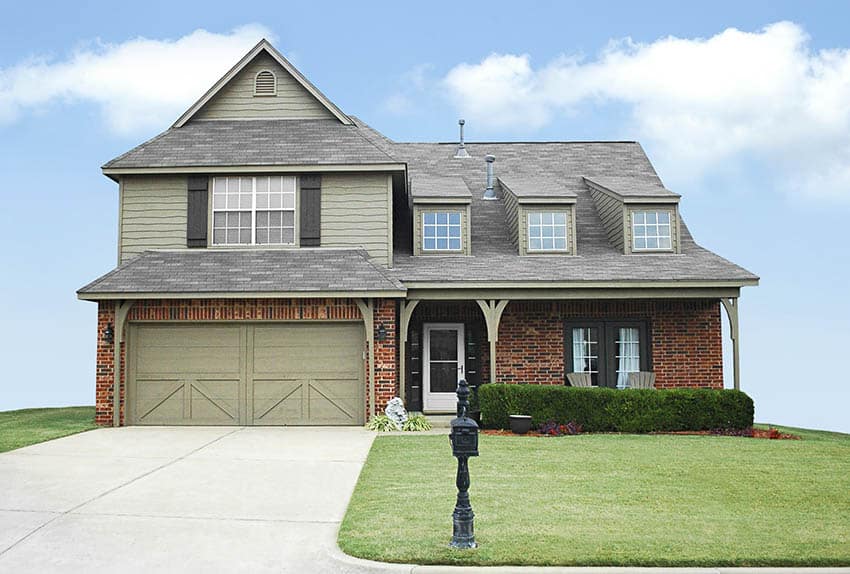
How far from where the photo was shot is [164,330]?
16125 millimetres

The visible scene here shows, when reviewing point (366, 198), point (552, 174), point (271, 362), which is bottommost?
point (271, 362)

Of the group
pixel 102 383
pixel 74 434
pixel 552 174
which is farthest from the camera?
pixel 552 174

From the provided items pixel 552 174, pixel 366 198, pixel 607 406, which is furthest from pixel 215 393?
pixel 552 174

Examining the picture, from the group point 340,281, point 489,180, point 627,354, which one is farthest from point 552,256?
point 340,281

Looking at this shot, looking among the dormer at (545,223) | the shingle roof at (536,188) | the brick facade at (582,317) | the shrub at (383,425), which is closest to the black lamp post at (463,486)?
the shrub at (383,425)

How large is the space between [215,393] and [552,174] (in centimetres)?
1099

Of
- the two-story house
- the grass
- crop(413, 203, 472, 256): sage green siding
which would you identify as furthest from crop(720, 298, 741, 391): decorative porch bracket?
the grass

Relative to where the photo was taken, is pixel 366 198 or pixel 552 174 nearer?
pixel 366 198

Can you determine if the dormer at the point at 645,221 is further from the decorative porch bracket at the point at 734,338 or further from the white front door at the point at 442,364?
the white front door at the point at 442,364

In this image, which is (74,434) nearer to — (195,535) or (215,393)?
(215,393)

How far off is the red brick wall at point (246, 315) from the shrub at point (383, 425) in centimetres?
53

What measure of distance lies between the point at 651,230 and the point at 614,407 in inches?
212

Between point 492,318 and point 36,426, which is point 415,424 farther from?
point 36,426

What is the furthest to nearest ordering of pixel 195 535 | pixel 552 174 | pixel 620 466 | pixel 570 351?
pixel 552 174 → pixel 570 351 → pixel 620 466 → pixel 195 535
